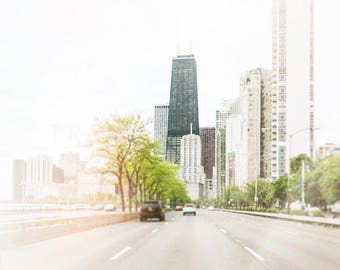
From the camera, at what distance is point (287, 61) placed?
2621 inches

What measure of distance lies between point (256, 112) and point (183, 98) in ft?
194

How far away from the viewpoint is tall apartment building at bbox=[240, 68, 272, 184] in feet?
379

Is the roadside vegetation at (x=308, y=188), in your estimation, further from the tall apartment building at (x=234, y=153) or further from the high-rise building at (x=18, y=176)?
the high-rise building at (x=18, y=176)

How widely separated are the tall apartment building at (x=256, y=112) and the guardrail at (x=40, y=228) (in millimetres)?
84517

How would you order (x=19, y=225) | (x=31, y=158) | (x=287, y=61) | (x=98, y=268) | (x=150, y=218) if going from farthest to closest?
(x=31, y=158) < (x=287, y=61) < (x=150, y=218) < (x=19, y=225) < (x=98, y=268)

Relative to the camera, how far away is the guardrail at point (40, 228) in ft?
59.3

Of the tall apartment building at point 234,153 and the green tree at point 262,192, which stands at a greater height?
the tall apartment building at point 234,153

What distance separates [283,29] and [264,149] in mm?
61424

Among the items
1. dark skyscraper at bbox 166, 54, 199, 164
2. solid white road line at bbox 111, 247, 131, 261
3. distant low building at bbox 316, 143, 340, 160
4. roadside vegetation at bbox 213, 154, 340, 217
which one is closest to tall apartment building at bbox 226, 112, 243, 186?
roadside vegetation at bbox 213, 154, 340, 217

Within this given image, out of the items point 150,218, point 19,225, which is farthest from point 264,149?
point 19,225

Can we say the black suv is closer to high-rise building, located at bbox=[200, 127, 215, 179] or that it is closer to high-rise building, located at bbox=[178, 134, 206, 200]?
high-rise building, located at bbox=[178, 134, 206, 200]

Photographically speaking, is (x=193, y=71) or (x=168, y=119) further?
(x=168, y=119)

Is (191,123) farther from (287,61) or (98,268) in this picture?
(98,268)

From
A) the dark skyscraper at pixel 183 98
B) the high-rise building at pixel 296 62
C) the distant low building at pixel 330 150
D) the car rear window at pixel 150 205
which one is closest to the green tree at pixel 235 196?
the high-rise building at pixel 296 62
